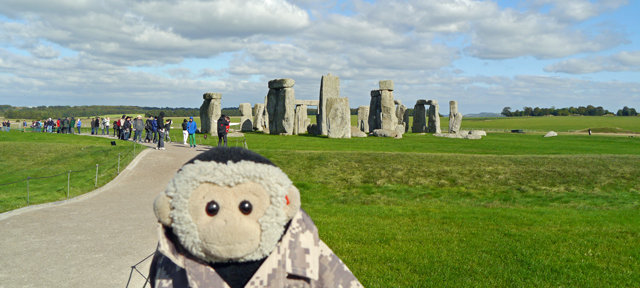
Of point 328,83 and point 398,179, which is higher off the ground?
point 328,83

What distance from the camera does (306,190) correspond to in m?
13.1

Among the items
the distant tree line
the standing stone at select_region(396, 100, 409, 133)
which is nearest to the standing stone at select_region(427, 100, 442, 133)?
the standing stone at select_region(396, 100, 409, 133)

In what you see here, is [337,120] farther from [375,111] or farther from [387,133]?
[375,111]

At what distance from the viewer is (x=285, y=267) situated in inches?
101

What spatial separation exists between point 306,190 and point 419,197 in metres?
3.14

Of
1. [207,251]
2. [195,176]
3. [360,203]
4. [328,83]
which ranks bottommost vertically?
[360,203]

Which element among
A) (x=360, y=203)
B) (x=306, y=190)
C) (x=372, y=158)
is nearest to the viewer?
(x=360, y=203)

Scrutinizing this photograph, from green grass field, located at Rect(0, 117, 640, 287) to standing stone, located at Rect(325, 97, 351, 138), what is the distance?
11.0 meters

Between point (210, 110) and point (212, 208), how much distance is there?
100ft

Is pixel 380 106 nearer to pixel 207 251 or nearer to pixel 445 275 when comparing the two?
pixel 445 275

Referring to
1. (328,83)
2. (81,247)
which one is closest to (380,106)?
(328,83)

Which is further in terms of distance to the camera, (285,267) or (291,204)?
(291,204)

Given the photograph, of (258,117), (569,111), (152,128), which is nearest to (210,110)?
(152,128)

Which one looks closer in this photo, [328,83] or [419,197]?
[419,197]
